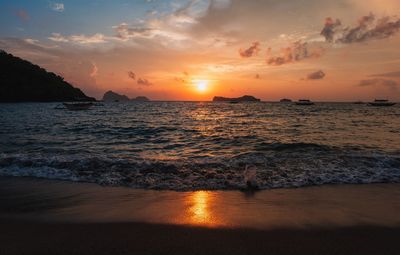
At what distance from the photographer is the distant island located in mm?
145375

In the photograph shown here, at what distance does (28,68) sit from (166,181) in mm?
179717

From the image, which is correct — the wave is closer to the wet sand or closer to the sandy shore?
the wet sand

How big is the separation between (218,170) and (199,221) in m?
5.44

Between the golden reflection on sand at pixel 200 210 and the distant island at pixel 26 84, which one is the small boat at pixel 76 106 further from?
the distant island at pixel 26 84

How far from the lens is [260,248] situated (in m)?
5.30

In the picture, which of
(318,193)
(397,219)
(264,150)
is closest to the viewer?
(397,219)

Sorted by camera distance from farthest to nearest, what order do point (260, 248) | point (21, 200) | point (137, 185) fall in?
point (137, 185), point (21, 200), point (260, 248)

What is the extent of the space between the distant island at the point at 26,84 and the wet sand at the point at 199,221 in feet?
488

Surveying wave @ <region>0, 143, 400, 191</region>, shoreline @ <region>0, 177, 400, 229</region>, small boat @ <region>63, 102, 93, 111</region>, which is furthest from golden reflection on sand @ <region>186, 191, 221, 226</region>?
small boat @ <region>63, 102, 93, 111</region>

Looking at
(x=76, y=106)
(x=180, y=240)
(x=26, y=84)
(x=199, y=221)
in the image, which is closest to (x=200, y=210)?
(x=199, y=221)

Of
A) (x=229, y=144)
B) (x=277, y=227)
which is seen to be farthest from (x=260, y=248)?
(x=229, y=144)

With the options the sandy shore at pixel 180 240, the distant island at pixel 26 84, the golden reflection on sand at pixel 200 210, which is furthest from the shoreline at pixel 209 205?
the distant island at pixel 26 84

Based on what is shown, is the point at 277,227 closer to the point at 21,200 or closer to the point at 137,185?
the point at 137,185

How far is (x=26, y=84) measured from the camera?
15600 centimetres
